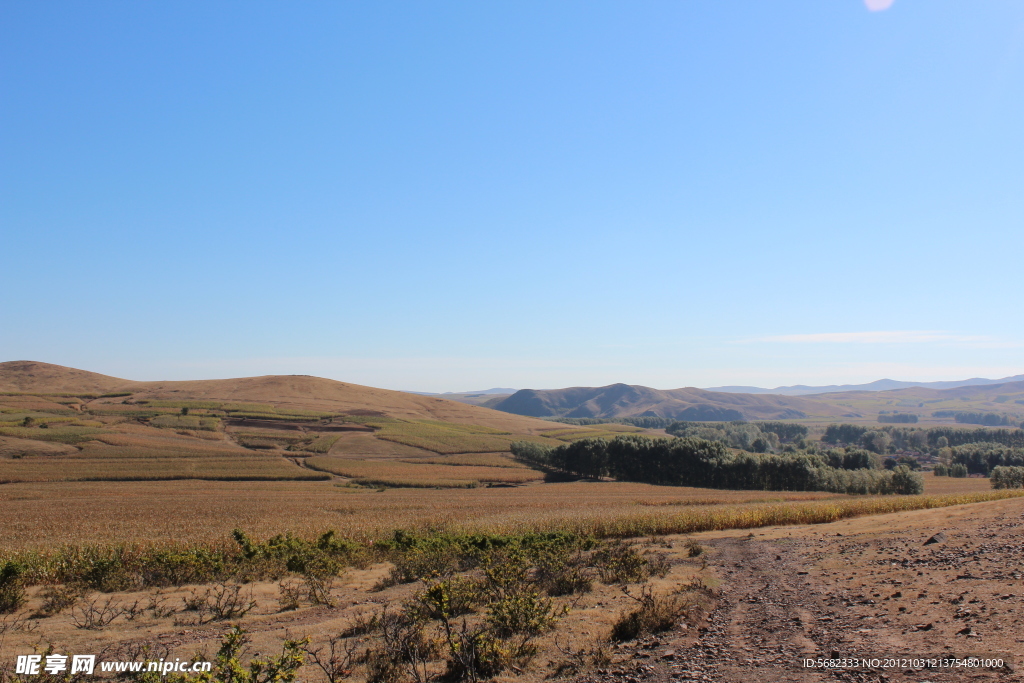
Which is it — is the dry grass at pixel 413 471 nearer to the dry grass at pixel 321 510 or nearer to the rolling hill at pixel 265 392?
the dry grass at pixel 321 510

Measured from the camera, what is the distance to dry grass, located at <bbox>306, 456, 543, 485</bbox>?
268 feet

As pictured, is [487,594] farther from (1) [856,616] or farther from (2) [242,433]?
(2) [242,433]

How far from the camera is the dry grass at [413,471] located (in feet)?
268

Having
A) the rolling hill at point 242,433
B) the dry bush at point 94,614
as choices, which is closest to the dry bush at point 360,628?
the dry bush at point 94,614

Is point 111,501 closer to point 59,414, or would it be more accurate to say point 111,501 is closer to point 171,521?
point 171,521

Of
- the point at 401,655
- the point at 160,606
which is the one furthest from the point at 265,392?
the point at 401,655

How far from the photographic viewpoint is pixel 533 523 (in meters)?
38.7

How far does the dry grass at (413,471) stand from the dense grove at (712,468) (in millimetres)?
11427

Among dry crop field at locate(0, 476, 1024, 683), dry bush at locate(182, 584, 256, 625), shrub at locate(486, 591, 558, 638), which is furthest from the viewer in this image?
dry bush at locate(182, 584, 256, 625)

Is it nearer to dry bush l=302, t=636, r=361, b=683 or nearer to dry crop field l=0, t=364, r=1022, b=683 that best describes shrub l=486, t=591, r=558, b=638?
dry crop field l=0, t=364, r=1022, b=683

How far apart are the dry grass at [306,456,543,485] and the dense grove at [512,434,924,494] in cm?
1143

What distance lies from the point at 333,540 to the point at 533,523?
16.4 m

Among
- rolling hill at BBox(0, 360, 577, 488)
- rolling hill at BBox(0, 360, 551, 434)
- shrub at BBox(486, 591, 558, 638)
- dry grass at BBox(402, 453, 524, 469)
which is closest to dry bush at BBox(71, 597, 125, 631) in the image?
shrub at BBox(486, 591, 558, 638)

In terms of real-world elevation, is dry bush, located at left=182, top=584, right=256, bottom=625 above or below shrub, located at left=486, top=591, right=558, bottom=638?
below
